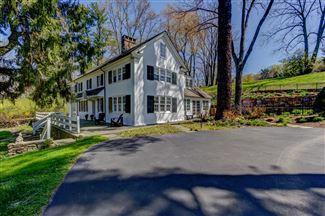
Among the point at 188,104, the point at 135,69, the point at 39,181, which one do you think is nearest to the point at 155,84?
the point at 135,69

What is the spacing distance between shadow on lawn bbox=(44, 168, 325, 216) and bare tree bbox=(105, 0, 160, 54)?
106 feet

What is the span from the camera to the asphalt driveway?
10.2 ft

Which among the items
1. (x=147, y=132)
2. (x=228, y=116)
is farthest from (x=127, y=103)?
(x=228, y=116)

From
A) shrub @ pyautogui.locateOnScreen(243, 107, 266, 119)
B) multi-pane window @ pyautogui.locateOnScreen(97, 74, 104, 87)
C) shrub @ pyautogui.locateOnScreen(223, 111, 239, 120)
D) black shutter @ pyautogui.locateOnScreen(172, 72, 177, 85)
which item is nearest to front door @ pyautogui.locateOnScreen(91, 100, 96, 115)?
multi-pane window @ pyautogui.locateOnScreen(97, 74, 104, 87)

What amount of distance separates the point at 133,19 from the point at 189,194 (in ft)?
114

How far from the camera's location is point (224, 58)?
14.0 m

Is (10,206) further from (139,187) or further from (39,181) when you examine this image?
(139,187)

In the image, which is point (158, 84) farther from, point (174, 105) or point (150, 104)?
point (174, 105)

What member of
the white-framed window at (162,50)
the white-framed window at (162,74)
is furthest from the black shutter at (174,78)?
the white-framed window at (162,50)

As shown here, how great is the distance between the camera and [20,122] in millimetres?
24047

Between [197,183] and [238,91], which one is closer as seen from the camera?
[197,183]

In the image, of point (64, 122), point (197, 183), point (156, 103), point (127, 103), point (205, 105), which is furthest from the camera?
point (205, 105)

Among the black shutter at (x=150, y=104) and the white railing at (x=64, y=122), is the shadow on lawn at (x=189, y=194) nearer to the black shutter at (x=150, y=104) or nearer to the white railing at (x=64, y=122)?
the white railing at (x=64, y=122)

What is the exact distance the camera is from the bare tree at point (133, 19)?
3259cm
